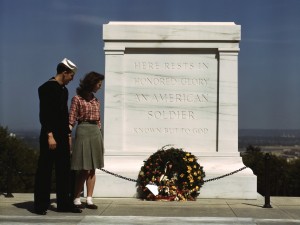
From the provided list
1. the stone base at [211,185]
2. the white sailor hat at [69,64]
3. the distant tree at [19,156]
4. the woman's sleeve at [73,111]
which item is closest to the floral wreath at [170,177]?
the stone base at [211,185]

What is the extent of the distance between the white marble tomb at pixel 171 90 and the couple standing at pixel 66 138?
179 cm

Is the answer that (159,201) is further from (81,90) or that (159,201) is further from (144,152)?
(81,90)

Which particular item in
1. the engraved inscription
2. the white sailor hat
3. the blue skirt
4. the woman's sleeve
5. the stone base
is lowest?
the stone base

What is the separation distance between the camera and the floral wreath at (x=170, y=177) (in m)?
8.99

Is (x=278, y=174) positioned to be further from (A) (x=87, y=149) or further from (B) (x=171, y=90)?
(A) (x=87, y=149)

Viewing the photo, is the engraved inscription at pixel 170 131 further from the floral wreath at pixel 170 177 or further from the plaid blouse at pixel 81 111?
the plaid blouse at pixel 81 111

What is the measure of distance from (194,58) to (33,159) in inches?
954

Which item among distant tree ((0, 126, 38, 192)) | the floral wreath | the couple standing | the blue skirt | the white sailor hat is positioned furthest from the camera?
distant tree ((0, 126, 38, 192))

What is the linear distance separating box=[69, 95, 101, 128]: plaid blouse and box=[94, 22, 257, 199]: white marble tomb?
186 cm

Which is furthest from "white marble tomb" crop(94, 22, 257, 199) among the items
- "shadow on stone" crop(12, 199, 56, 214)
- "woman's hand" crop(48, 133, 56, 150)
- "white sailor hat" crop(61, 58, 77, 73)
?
"woman's hand" crop(48, 133, 56, 150)

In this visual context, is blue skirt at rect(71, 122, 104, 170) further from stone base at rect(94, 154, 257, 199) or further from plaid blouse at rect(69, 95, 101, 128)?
stone base at rect(94, 154, 257, 199)

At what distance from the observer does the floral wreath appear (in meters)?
8.99

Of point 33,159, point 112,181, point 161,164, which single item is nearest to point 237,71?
point 161,164

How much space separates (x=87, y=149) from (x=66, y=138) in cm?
44
